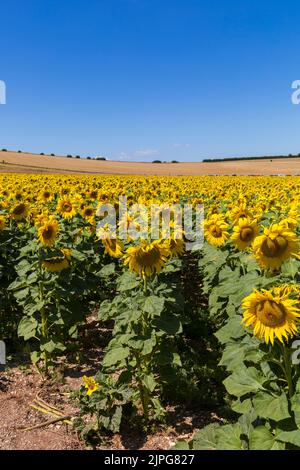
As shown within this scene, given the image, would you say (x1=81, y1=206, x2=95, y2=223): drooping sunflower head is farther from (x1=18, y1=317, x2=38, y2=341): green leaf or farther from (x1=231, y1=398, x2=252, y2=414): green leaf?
(x1=231, y1=398, x2=252, y2=414): green leaf

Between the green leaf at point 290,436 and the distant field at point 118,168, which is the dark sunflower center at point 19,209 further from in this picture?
the distant field at point 118,168

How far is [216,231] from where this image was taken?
6.95 metres

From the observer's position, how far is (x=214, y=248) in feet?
24.2

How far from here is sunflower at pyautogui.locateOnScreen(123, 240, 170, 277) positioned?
486cm

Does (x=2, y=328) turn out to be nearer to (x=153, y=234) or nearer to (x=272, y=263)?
(x=153, y=234)

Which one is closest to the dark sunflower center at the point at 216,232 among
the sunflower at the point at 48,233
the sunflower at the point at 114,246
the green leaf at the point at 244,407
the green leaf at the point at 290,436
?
the sunflower at the point at 114,246

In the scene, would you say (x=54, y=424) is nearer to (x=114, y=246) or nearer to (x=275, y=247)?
(x=114, y=246)

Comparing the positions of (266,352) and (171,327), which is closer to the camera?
(266,352)

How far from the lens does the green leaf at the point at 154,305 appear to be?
4481 millimetres

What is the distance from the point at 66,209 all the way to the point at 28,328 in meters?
2.96

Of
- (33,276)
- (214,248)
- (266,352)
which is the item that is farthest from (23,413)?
(214,248)

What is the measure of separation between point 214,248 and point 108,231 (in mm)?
2181

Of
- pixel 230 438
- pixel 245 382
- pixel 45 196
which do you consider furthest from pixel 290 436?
pixel 45 196

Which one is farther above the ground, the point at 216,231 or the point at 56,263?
the point at 216,231
